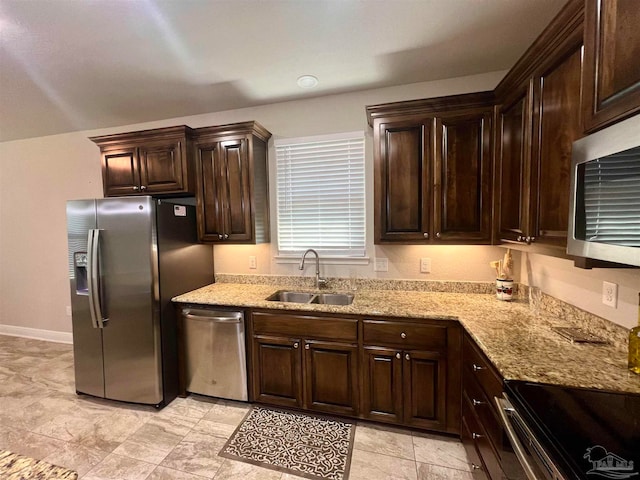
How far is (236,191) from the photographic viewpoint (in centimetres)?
251

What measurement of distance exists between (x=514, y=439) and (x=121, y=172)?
3491 millimetres

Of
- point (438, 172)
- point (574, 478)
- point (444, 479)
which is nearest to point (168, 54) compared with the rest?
point (438, 172)

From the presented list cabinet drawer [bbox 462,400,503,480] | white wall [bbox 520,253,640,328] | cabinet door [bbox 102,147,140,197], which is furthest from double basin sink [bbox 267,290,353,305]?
cabinet door [bbox 102,147,140,197]

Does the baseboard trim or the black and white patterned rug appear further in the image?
the baseboard trim

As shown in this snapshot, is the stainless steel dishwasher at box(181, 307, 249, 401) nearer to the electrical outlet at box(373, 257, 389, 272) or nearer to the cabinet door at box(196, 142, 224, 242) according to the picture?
the cabinet door at box(196, 142, 224, 242)

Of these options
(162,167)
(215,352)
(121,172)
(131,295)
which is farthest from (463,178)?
(121,172)

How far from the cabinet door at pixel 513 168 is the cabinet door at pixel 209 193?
A: 7.56 ft

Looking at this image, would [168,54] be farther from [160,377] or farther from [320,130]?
[160,377]

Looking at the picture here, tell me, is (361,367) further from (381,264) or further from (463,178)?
(463,178)

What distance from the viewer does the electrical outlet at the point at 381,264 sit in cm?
252

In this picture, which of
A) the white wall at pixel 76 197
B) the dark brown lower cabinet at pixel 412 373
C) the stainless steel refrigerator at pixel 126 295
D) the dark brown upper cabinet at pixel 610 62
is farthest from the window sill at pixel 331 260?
the dark brown upper cabinet at pixel 610 62

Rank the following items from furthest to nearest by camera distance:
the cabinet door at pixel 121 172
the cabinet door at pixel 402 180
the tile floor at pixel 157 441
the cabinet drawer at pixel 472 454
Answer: the cabinet door at pixel 121 172
the cabinet door at pixel 402 180
the tile floor at pixel 157 441
the cabinet drawer at pixel 472 454

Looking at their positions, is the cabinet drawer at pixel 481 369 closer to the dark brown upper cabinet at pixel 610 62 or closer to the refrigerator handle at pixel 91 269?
the dark brown upper cabinet at pixel 610 62

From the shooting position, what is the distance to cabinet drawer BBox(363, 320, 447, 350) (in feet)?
6.00
